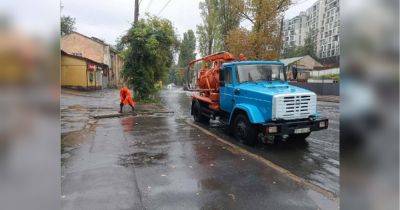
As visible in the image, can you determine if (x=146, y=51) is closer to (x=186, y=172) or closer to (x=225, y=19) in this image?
(x=186, y=172)

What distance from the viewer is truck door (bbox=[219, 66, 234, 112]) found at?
11494 mm

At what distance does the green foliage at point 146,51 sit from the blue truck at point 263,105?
10632 mm

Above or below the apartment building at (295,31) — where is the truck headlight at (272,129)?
below

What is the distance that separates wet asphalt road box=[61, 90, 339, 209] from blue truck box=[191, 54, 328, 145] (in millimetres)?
505

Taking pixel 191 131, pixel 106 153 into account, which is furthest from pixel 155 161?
pixel 191 131

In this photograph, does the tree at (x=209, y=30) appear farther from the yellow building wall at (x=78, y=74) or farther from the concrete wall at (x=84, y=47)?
the yellow building wall at (x=78, y=74)

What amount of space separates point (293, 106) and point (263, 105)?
735mm

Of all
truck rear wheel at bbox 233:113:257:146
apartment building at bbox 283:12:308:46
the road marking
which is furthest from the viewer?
apartment building at bbox 283:12:308:46

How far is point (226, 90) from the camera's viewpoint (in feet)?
38.7

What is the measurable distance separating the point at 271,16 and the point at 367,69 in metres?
36.5

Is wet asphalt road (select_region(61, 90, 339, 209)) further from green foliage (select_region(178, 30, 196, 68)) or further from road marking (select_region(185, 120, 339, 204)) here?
green foliage (select_region(178, 30, 196, 68))

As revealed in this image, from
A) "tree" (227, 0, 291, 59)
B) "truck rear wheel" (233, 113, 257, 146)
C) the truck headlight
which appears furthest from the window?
"tree" (227, 0, 291, 59)

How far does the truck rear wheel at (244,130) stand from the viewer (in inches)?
381

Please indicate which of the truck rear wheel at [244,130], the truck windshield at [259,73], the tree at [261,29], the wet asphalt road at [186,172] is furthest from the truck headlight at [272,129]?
the tree at [261,29]
